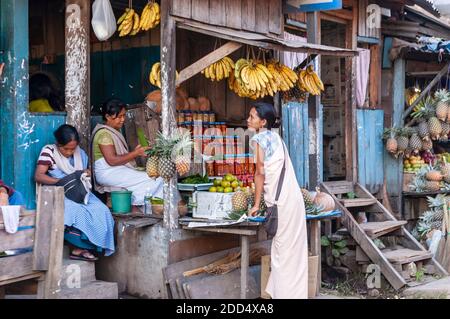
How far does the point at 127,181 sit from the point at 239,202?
59.1 inches

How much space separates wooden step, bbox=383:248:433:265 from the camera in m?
9.04

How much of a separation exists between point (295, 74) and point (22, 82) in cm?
333

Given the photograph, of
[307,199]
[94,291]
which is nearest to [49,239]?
[94,291]

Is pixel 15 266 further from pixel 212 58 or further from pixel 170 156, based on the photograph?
pixel 212 58

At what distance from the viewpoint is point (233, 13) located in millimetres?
8008

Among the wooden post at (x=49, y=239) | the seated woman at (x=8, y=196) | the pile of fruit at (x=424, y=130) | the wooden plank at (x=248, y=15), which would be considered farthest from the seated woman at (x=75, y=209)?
the pile of fruit at (x=424, y=130)

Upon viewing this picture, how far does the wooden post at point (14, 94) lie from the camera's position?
6875 mm

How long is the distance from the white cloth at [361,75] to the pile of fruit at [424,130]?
90 centimetres

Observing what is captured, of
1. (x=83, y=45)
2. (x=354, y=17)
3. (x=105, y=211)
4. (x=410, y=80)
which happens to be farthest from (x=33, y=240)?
(x=410, y=80)

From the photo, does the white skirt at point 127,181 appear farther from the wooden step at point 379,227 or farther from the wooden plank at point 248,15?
the wooden step at point 379,227

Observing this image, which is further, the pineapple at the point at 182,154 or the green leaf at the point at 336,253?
the green leaf at the point at 336,253

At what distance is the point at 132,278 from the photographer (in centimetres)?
743

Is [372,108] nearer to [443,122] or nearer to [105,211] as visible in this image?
[443,122]

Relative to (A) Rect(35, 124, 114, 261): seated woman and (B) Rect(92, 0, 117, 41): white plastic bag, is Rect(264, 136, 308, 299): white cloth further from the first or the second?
(B) Rect(92, 0, 117, 41): white plastic bag
